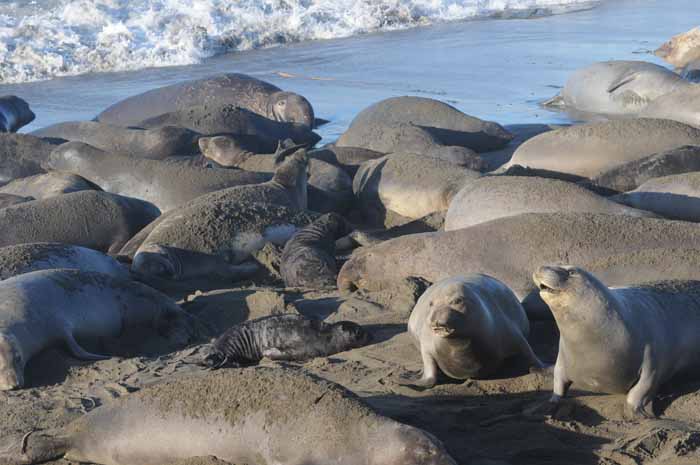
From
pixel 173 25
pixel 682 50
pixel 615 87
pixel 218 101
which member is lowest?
pixel 682 50

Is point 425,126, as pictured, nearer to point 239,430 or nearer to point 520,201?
point 520,201

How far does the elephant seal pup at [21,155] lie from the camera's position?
33.9 feet

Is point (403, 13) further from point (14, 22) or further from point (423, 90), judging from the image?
point (423, 90)

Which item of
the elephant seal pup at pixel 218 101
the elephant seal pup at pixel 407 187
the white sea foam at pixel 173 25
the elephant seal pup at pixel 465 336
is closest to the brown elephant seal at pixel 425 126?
the elephant seal pup at pixel 218 101

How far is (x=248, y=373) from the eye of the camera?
4121 mm

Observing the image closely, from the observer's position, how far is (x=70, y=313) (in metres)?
5.79

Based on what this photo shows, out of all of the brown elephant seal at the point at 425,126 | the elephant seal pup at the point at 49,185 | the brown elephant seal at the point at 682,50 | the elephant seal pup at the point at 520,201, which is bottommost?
the brown elephant seal at the point at 682,50

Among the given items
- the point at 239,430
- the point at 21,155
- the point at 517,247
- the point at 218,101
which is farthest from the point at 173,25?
the point at 239,430

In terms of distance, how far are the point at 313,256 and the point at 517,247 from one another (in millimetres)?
1438

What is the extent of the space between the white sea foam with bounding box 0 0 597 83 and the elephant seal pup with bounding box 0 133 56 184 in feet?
25.5

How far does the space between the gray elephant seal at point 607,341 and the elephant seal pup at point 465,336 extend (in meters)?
0.42

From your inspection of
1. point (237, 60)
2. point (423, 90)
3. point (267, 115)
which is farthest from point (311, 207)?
point (237, 60)

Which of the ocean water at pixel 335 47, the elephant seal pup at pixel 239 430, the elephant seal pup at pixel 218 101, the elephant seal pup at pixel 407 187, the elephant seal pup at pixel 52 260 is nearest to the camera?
the elephant seal pup at pixel 239 430

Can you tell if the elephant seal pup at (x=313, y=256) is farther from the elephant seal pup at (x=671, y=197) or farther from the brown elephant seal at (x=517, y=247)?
the elephant seal pup at (x=671, y=197)
